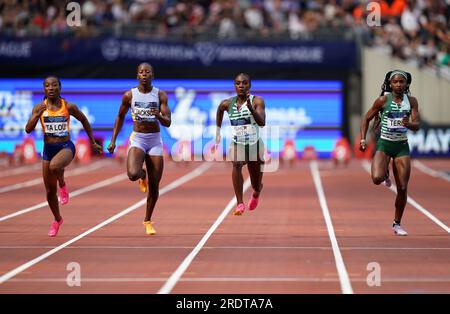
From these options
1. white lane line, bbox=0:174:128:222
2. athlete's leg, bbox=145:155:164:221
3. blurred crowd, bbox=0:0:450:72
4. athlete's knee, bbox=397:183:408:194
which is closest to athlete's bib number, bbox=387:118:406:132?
athlete's knee, bbox=397:183:408:194

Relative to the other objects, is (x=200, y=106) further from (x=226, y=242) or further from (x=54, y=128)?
(x=226, y=242)

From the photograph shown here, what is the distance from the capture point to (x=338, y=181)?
2961cm

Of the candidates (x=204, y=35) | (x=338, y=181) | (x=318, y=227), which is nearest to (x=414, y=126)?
(x=318, y=227)

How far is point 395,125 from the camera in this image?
16484mm

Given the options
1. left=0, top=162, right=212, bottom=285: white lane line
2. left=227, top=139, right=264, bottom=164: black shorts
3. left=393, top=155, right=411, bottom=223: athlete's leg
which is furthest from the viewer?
left=227, top=139, right=264, bottom=164: black shorts

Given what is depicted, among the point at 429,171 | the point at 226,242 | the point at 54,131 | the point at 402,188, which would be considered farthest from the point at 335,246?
the point at 429,171

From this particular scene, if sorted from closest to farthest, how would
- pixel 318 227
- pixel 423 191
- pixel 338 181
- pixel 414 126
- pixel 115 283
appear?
pixel 115 283, pixel 414 126, pixel 318 227, pixel 423 191, pixel 338 181

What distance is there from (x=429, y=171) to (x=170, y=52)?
32.7 feet

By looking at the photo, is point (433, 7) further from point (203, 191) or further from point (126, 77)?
point (203, 191)

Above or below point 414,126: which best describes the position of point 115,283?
below

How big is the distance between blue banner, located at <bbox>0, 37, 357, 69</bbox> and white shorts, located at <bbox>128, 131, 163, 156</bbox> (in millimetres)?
22863

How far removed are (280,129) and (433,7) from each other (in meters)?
6.43

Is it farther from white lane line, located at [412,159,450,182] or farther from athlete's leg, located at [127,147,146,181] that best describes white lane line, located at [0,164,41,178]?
athlete's leg, located at [127,147,146,181]

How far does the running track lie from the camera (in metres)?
12.0
